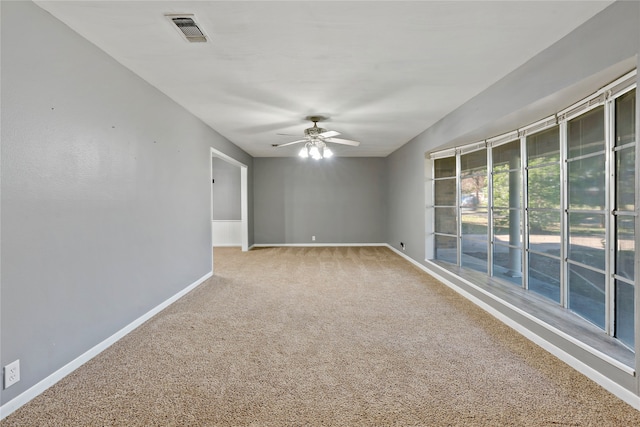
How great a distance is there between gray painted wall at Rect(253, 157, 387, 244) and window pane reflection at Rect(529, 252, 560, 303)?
542 centimetres

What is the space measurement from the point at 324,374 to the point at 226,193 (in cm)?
745

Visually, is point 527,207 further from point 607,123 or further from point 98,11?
point 98,11

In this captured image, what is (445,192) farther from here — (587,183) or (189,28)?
(189,28)

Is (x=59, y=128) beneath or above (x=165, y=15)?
beneath

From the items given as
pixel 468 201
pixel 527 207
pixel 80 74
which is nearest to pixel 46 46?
pixel 80 74

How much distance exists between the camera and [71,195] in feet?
7.86

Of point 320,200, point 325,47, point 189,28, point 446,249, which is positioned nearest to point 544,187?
point 446,249

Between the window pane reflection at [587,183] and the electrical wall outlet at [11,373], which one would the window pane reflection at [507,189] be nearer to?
the window pane reflection at [587,183]

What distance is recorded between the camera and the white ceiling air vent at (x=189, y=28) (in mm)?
2199

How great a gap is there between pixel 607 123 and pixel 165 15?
3.41 metres

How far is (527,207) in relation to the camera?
11.9 ft

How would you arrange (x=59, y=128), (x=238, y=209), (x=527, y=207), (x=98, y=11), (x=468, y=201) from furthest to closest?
1. (x=238, y=209)
2. (x=468, y=201)
3. (x=527, y=207)
4. (x=59, y=128)
5. (x=98, y=11)

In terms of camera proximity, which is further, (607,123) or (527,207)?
(527,207)

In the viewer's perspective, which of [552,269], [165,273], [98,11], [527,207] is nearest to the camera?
[98,11]
